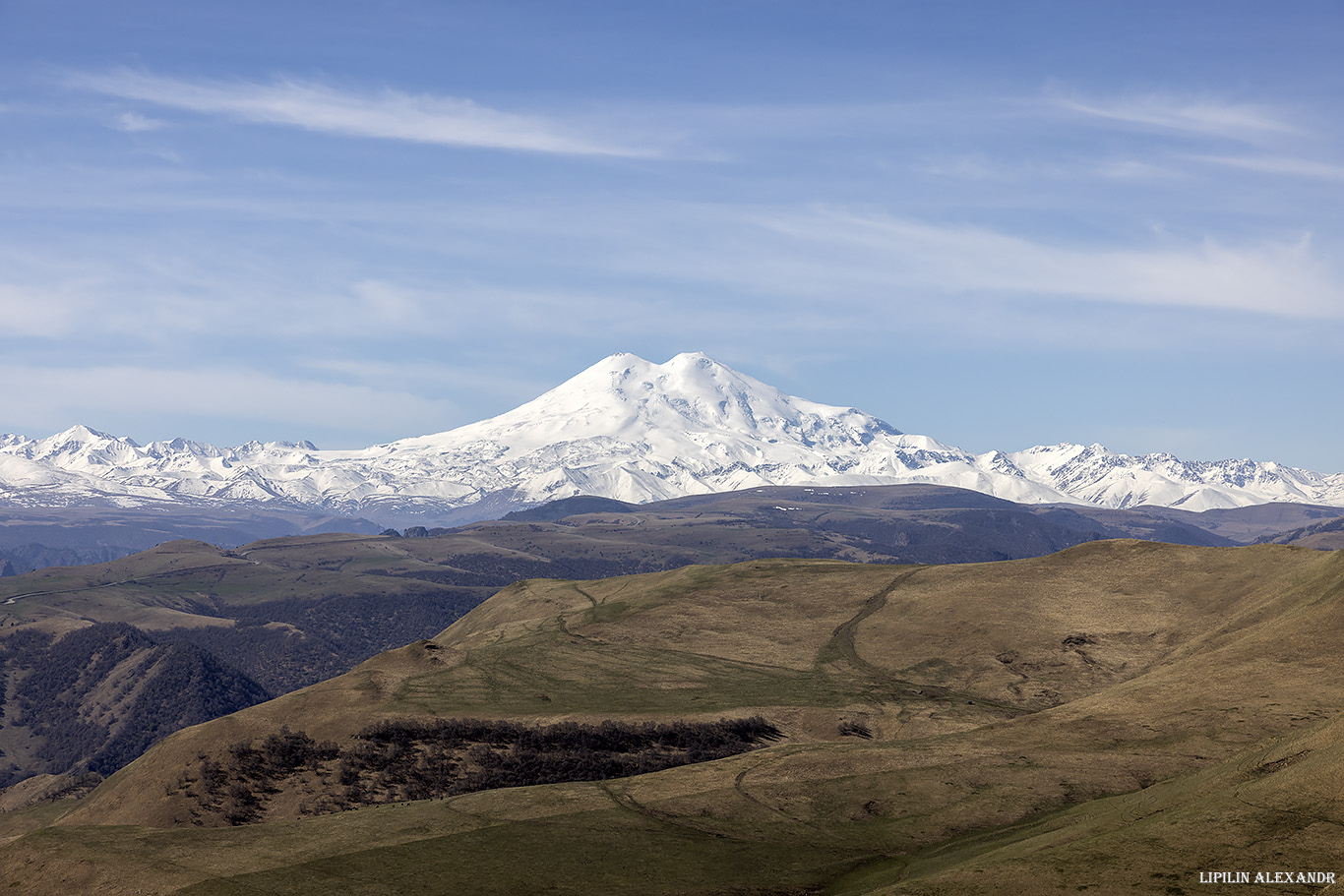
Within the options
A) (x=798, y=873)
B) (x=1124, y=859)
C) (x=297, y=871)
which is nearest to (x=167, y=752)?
(x=297, y=871)

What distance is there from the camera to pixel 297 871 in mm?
81938

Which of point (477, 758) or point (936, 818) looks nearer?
point (936, 818)

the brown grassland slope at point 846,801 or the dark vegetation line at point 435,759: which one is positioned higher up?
the brown grassland slope at point 846,801

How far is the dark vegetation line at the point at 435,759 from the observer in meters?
136

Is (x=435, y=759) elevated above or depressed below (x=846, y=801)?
below

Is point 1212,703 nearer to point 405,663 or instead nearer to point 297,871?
point 297,871

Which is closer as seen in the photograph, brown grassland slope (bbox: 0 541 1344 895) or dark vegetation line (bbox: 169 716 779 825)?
brown grassland slope (bbox: 0 541 1344 895)

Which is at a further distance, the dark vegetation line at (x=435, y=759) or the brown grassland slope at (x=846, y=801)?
the dark vegetation line at (x=435, y=759)

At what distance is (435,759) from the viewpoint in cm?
14275

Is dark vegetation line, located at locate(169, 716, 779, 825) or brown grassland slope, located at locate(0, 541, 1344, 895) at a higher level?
brown grassland slope, located at locate(0, 541, 1344, 895)

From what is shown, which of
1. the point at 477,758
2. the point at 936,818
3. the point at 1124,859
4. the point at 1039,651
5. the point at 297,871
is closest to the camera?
the point at 1124,859

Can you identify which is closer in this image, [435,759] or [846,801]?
[846,801]

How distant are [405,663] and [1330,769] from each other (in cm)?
14867

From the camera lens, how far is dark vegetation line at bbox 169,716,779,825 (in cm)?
13562
